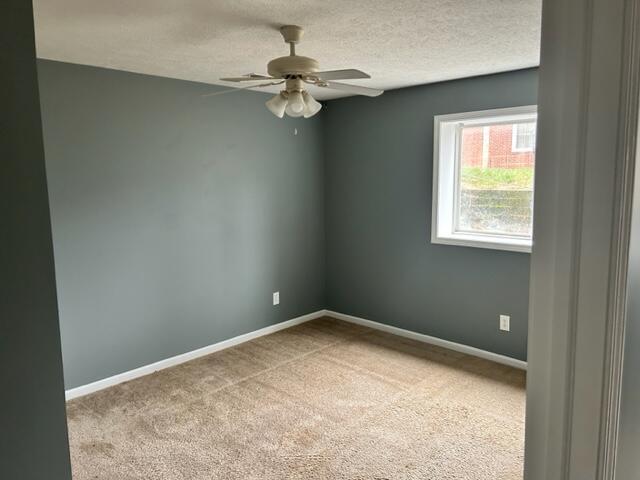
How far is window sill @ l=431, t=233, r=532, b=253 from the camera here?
3691 millimetres

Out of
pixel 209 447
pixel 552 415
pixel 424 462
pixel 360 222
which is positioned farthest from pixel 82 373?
pixel 552 415

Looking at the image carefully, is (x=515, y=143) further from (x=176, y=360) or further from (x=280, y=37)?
(x=176, y=360)

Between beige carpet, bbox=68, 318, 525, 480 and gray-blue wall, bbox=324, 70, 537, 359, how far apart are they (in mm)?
373

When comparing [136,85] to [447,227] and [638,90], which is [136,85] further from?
[638,90]

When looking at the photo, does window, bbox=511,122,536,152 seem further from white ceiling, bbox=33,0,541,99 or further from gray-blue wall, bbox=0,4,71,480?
gray-blue wall, bbox=0,4,71,480

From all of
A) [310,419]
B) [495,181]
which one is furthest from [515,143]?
[310,419]

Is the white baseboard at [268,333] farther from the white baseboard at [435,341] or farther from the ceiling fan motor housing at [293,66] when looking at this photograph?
the ceiling fan motor housing at [293,66]

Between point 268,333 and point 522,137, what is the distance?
281 cm

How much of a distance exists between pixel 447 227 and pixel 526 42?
1.80 meters

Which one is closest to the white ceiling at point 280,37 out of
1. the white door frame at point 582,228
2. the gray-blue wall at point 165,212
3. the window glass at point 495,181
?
the gray-blue wall at point 165,212

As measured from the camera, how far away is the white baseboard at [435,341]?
387 centimetres

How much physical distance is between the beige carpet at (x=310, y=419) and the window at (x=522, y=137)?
1.73 metres

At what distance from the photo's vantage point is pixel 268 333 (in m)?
4.62

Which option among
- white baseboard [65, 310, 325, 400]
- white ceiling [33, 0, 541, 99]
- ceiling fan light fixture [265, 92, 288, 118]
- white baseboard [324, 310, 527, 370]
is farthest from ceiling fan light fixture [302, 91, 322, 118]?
white baseboard [324, 310, 527, 370]
